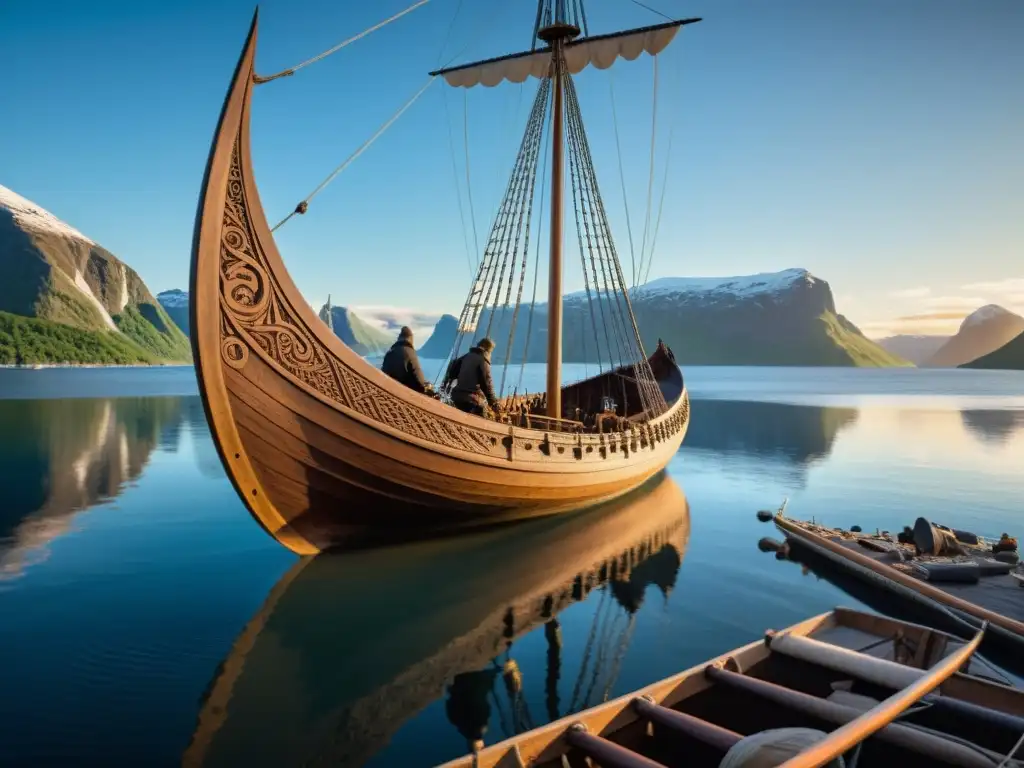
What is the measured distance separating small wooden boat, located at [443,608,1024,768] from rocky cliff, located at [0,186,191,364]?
114279 millimetres

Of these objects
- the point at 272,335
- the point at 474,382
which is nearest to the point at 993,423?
the point at 474,382

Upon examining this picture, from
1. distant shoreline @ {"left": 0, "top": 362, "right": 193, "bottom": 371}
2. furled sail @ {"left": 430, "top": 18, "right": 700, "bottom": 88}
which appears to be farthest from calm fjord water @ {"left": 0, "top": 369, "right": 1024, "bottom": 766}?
distant shoreline @ {"left": 0, "top": 362, "right": 193, "bottom": 371}

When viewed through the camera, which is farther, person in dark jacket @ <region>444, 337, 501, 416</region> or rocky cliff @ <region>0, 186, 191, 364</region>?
rocky cliff @ <region>0, 186, 191, 364</region>

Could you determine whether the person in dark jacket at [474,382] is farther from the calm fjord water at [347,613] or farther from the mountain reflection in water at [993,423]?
the mountain reflection in water at [993,423]

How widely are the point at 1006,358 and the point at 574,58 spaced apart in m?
196

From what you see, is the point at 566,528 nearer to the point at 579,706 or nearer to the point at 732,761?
the point at 579,706

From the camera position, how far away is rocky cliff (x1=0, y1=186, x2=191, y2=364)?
99938mm

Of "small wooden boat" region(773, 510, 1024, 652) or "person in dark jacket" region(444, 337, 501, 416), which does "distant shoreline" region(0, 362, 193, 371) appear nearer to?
"person in dark jacket" region(444, 337, 501, 416)

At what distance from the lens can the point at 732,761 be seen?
113 inches

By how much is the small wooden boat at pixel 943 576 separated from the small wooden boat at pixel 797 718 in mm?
2214

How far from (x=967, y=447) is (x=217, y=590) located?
909 inches

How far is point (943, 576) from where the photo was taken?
7137 millimetres

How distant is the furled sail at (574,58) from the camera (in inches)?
476

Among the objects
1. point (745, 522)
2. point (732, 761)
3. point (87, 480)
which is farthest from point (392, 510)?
point (87, 480)
